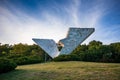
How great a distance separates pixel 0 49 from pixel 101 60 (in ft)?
90.8

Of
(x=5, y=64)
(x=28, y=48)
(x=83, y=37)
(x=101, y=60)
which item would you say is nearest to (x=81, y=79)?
(x=5, y=64)

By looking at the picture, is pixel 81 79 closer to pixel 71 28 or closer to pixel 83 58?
pixel 83 58

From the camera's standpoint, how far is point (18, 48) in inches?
1583

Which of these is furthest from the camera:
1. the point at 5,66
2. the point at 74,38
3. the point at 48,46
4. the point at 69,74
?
the point at 48,46

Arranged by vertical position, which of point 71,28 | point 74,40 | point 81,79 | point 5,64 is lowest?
point 81,79

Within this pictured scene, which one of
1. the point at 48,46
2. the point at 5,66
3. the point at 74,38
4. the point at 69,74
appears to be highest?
the point at 74,38

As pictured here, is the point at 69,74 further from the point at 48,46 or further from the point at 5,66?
the point at 48,46

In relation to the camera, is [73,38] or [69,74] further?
[73,38]

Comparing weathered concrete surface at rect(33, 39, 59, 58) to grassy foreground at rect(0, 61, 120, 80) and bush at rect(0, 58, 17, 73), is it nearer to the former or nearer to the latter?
bush at rect(0, 58, 17, 73)

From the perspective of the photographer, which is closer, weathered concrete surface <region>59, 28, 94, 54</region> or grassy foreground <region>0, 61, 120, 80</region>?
grassy foreground <region>0, 61, 120, 80</region>

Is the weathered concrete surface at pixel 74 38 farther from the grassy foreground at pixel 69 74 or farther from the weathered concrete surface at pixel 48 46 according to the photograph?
the grassy foreground at pixel 69 74

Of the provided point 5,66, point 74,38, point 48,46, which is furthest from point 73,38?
point 5,66

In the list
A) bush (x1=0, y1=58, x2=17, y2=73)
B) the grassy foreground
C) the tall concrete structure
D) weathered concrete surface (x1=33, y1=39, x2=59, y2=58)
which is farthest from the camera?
weathered concrete surface (x1=33, y1=39, x2=59, y2=58)

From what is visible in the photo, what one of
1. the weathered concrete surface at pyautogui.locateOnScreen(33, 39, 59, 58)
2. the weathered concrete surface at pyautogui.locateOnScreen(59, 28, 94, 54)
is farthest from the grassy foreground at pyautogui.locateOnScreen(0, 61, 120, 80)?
the weathered concrete surface at pyautogui.locateOnScreen(33, 39, 59, 58)
